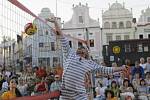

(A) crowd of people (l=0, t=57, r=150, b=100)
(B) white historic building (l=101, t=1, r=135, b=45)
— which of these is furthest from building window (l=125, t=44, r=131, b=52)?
(A) crowd of people (l=0, t=57, r=150, b=100)

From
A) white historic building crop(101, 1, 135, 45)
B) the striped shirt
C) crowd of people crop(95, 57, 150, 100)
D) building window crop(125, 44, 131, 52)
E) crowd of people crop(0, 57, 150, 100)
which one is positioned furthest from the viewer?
white historic building crop(101, 1, 135, 45)

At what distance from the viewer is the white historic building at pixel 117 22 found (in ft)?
220

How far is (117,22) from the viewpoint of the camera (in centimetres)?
6788

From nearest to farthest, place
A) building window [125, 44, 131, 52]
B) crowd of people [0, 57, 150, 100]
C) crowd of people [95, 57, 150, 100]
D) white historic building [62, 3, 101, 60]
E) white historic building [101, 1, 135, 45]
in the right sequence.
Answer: crowd of people [0, 57, 150, 100]
crowd of people [95, 57, 150, 100]
building window [125, 44, 131, 52]
white historic building [62, 3, 101, 60]
white historic building [101, 1, 135, 45]

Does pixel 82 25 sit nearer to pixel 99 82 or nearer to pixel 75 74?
pixel 99 82

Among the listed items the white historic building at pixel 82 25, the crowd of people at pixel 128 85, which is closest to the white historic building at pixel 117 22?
the white historic building at pixel 82 25

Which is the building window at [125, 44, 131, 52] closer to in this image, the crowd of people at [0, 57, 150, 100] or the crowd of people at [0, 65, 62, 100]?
the crowd of people at [0, 57, 150, 100]

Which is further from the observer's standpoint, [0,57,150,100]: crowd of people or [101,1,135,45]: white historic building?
[101,1,135,45]: white historic building

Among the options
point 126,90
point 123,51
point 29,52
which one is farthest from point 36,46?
point 123,51

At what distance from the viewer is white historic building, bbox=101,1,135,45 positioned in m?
67.2

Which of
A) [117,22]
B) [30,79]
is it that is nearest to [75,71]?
[30,79]

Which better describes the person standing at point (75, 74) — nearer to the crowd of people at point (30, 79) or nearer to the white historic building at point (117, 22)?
the crowd of people at point (30, 79)

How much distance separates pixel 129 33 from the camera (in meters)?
67.2

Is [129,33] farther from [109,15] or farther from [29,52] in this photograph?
[29,52]
